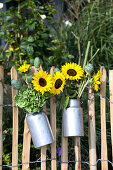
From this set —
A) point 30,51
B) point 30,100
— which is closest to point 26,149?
point 30,100

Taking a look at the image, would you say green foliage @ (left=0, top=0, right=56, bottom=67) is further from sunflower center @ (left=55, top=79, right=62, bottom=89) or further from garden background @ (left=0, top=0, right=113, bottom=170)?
sunflower center @ (left=55, top=79, right=62, bottom=89)

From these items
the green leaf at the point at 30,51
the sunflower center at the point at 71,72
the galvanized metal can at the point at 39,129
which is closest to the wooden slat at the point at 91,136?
the sunflower center at the point at 71,72

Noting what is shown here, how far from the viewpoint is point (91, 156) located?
1629 millimetres

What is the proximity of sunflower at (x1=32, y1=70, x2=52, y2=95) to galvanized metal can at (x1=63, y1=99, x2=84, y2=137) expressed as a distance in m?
0.21

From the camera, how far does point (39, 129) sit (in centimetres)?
144

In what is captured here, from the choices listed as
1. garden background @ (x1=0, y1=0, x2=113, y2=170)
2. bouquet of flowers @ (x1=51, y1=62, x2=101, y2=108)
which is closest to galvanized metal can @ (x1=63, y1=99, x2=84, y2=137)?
bouquet of flowers @ (x1=51, y1=62, x2=101, y2=108)

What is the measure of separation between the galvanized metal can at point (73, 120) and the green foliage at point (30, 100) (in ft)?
0.58

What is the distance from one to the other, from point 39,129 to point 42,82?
0.29 meters

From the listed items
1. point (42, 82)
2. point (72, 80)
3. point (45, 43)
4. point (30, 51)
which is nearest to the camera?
point (42, 82)

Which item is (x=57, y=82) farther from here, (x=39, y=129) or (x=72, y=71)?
(x=39, y=129)

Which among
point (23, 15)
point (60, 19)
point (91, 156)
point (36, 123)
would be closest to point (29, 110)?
point (36, 123)

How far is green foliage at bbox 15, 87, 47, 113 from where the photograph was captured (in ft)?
4.78

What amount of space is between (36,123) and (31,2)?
4.89 feet

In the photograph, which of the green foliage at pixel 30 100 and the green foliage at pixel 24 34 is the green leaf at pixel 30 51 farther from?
the green foliage at pixel 30 100
